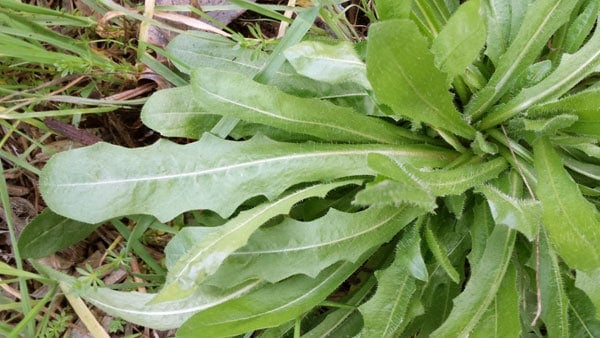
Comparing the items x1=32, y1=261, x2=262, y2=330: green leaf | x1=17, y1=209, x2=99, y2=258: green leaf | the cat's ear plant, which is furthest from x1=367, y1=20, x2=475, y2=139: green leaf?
x1=17, y1=209, x2=99, y2=258: green leaf

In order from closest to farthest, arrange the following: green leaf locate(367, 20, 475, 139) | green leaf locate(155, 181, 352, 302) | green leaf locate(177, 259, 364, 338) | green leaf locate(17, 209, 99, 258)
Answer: green leaf locate(367, 20, 475, 139), green leaf locate(155, 181, 352, 302), green leaf locate(177, 259, 364, 338), green leaf locate(17, 209, 99, 258)

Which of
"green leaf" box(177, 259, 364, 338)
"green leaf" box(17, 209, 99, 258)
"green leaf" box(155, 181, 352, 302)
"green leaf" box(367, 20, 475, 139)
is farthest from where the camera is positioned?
"green leaf" box(17, 209, 99, 258)

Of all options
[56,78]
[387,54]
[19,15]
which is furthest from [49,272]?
[387,54]

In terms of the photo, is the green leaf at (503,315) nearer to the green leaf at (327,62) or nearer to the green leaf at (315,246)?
the green leaf at (315,246)

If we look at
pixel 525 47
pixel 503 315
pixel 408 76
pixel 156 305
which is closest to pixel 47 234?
pixel 156 305

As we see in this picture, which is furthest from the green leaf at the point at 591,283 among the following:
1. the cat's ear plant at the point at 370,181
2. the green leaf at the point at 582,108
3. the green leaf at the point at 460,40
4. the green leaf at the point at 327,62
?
the green leaf at the point at 327,62

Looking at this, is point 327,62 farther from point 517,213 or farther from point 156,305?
point 156,305

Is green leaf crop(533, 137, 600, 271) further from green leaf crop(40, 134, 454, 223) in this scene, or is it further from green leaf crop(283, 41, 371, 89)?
green leaf crop(283, 41, 371, 89)
